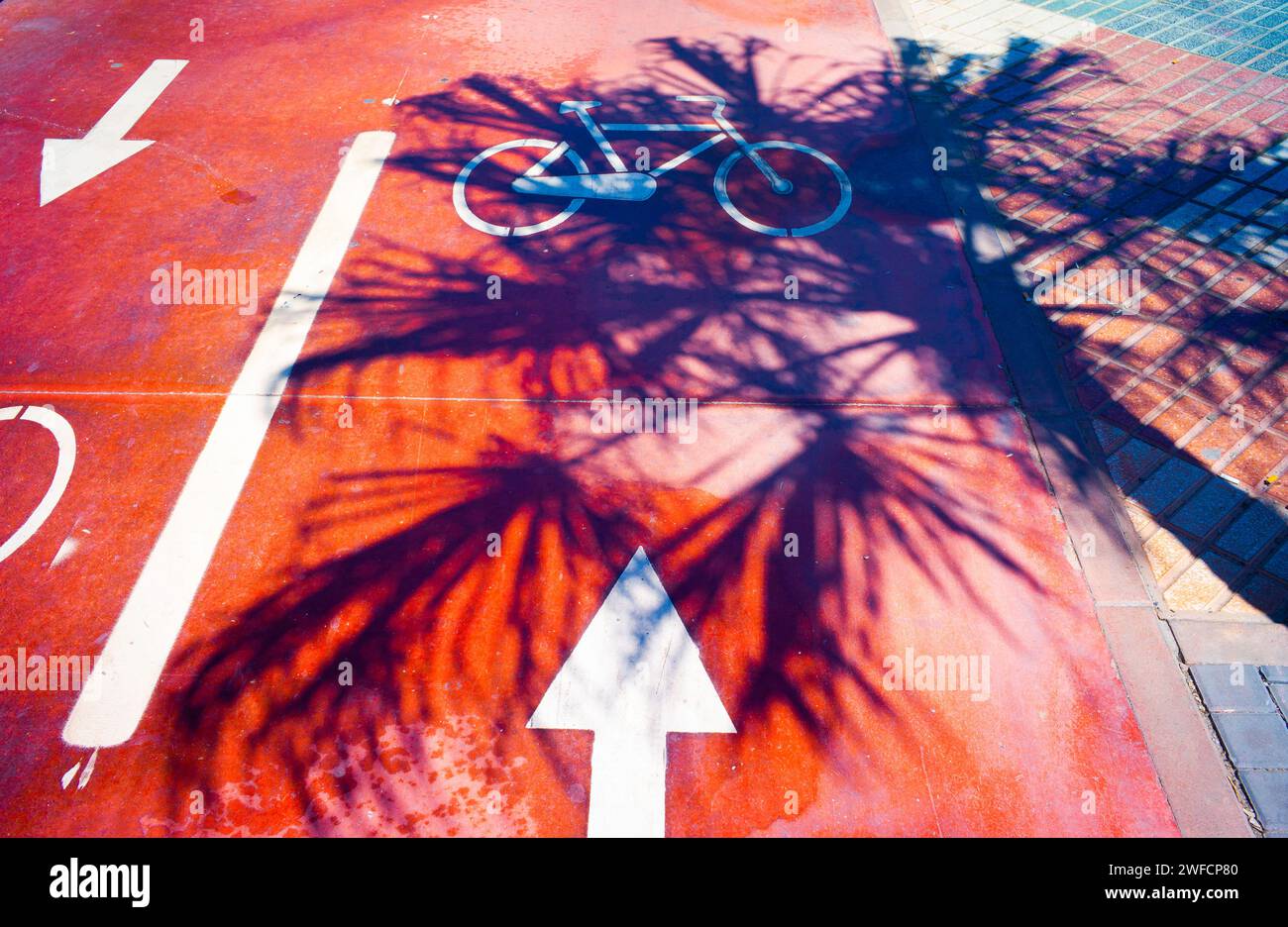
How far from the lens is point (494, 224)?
6.34 meters

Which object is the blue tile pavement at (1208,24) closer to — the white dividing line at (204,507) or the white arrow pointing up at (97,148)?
the white dividing line at (204,507)

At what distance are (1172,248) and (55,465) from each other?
8.27 m

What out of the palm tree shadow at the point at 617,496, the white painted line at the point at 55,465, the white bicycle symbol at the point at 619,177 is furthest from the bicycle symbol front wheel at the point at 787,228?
the white painted line at the point at 55,465

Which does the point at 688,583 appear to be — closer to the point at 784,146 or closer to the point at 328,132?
the point at 784,146

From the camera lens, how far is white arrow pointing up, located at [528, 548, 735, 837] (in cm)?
355

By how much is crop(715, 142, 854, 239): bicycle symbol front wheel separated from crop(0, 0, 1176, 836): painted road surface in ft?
0.18

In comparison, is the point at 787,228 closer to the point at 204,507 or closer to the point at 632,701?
the point at 632,701

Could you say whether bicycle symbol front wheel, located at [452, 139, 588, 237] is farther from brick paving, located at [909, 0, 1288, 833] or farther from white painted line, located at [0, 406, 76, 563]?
brick paving, located at [909, 0, 1288, 833]

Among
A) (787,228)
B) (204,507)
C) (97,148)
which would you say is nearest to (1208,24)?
(787,228)

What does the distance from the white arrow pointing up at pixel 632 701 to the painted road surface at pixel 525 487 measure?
17mm

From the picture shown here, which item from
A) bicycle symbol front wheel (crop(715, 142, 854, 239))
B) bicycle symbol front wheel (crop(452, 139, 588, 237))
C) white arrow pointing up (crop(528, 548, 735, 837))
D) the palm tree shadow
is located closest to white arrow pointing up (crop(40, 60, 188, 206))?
the palm tree shadow

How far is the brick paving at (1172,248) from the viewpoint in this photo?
4352mm

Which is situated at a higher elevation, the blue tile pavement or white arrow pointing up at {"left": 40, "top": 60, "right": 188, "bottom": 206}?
the blue tile pavement

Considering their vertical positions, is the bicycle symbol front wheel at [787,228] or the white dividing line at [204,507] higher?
the bicycle symbol front wheel at [787,228]
